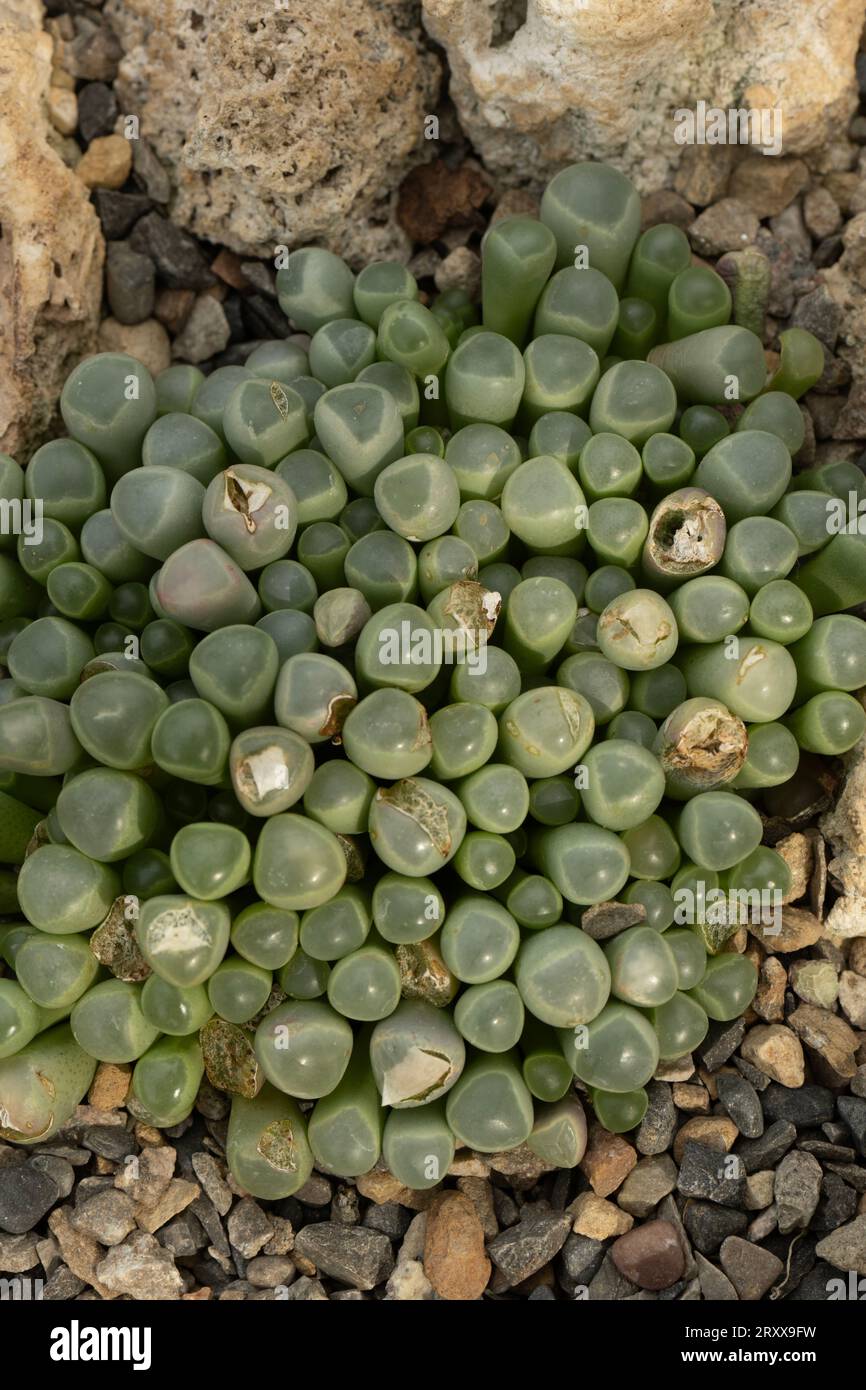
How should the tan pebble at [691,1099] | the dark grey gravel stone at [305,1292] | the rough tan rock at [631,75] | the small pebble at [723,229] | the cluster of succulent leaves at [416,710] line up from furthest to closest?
1. the small pebble at [723,229]
2. the rough tan rock at [631,75]
3. the tan pebble at [691,1099]
4. the dark grey gravel stone at [305,1292]
5. the cluster of succulent leaves at [416,710]

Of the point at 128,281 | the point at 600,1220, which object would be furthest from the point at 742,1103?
the point at 128,281

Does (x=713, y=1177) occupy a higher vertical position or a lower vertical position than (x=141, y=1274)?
higher

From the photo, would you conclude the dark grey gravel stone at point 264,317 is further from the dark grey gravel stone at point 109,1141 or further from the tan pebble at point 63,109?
the dark grey gravel stone at point 109,1141

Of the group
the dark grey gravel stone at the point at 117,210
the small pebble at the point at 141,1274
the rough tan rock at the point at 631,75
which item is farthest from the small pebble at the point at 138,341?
the small pebble at the point at 141,1274

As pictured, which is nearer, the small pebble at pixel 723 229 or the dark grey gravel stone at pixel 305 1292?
the dark grey gravel stone at pixel 305 1292

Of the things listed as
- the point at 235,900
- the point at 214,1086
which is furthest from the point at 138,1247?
the point at 235,900

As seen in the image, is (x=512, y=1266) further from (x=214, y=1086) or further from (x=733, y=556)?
(x=733, y=556)

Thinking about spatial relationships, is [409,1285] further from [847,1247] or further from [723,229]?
[723,229]
